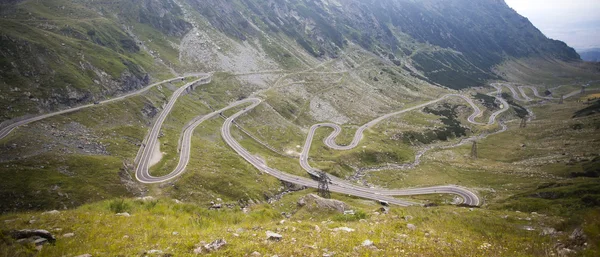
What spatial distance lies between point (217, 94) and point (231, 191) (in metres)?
92.2

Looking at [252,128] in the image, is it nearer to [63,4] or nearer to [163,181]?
[163,181]

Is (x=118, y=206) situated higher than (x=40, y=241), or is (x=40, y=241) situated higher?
(x=40, y=241)

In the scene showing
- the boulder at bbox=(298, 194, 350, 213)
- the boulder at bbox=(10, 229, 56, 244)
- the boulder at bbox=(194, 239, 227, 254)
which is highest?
the boulder at bbox=(194, 239, 227, 254)

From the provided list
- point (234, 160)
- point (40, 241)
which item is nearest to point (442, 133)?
point (234, 160)

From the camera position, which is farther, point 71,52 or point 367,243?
point 71,52

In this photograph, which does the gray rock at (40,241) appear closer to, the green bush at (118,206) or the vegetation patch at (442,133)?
the green bush at (118,206)

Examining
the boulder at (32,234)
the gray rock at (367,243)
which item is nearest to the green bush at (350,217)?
the gray rock at (367,243)

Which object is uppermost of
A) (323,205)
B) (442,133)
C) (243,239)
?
(442,133)

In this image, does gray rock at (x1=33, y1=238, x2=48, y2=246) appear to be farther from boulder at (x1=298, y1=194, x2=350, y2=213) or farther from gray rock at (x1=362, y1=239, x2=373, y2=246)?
boulder at (x1=298, y1=194, x2=350, y2=213)

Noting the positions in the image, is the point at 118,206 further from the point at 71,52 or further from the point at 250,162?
the point at 71,52

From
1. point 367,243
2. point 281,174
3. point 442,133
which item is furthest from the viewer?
point 442,133

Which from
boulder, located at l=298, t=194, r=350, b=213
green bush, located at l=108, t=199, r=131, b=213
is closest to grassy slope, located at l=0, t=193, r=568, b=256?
green bush, located at l=108, t=199, r=131, b=213

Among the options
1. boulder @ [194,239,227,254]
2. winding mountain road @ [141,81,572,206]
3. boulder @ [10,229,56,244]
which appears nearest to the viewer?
boulder @ [10,229,56,244]

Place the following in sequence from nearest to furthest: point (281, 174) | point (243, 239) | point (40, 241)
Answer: point (40, 241) < point (243, 239) < point (281, 174)
